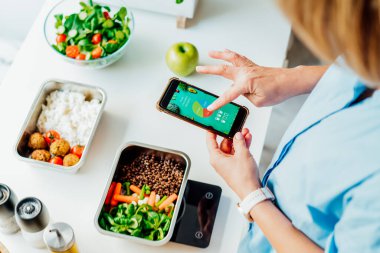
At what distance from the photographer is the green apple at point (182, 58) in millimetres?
1232

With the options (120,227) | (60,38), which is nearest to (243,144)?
(120,227)

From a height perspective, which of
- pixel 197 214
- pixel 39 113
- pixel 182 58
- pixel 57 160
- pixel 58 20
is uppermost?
pixel 58 20

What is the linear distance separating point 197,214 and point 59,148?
1.23 ft

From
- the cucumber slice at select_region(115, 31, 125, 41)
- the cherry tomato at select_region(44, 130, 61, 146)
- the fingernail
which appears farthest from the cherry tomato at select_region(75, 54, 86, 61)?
the fingernail

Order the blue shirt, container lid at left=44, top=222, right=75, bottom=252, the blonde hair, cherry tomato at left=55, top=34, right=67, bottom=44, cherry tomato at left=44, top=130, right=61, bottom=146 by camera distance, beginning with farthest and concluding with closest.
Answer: cherry tomato at left=55, top=34, right=67, bottom=44
cherry tomato at left=44, top=130, right=61, bottom=146
container lid at left=44, top=222, right=75, bottom=252
the blue shirt
the blonde hair

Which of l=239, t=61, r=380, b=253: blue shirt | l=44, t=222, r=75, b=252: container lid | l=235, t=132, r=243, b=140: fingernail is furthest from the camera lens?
l=235, t=132, r=243, b=140: fingernail

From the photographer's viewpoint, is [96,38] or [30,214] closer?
[30,214]

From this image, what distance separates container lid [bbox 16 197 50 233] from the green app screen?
1.24 feet

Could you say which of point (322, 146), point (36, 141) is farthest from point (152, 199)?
point (322, 146)

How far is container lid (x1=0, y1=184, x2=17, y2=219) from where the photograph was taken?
968 mm

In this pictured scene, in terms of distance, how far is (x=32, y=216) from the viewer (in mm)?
Answer: 933

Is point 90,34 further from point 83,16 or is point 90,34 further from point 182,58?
point 182,58

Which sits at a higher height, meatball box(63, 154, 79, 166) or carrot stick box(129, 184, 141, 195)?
meatball box(63, 154, 79, 166)

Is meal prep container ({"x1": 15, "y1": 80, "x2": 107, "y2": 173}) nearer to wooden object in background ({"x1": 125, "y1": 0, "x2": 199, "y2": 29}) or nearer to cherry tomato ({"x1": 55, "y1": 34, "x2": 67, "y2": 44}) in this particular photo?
cherry tomato ({"x1": 55, "y1": 34, "x2": 67, "y2": 44})
